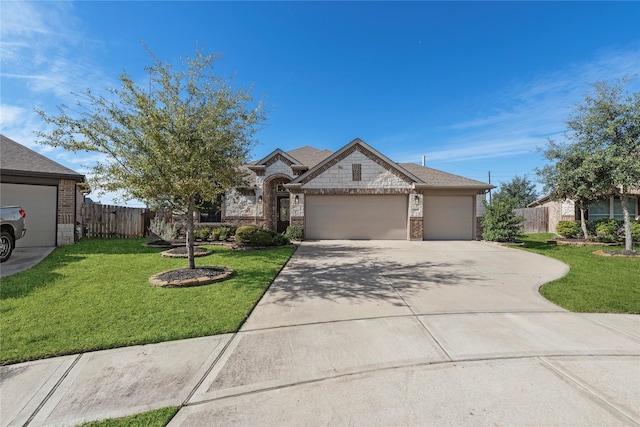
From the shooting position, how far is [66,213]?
11734mm

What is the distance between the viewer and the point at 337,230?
15906 millimetres

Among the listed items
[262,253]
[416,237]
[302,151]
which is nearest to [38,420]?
[262,253]

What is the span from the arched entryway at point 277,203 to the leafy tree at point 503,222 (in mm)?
11125

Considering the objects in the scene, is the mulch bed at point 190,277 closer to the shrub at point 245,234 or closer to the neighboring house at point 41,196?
the shrub at point 245,234

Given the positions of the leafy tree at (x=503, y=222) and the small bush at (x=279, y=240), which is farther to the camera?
the leafy tree at (x=503, y=222)

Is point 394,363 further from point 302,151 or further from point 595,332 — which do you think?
point 302,151

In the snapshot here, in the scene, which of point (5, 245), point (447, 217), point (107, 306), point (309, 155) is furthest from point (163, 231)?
point (447, 217)

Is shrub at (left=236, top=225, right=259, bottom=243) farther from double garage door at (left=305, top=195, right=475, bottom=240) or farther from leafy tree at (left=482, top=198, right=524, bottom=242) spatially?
leafy tree at (left=482, top=198, right=524, bottom=242)

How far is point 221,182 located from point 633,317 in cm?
818

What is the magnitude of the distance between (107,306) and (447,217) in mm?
15269

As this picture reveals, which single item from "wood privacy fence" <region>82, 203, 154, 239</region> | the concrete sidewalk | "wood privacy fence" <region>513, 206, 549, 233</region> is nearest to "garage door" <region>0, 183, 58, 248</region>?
"wood privacy fence" <region>82, 203, 154, 239</region>

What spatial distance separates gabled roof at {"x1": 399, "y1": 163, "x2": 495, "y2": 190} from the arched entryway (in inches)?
316

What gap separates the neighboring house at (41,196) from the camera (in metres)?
11.0

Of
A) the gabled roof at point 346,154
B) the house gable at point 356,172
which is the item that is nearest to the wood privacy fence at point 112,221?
the gabled roof at point 346,154
